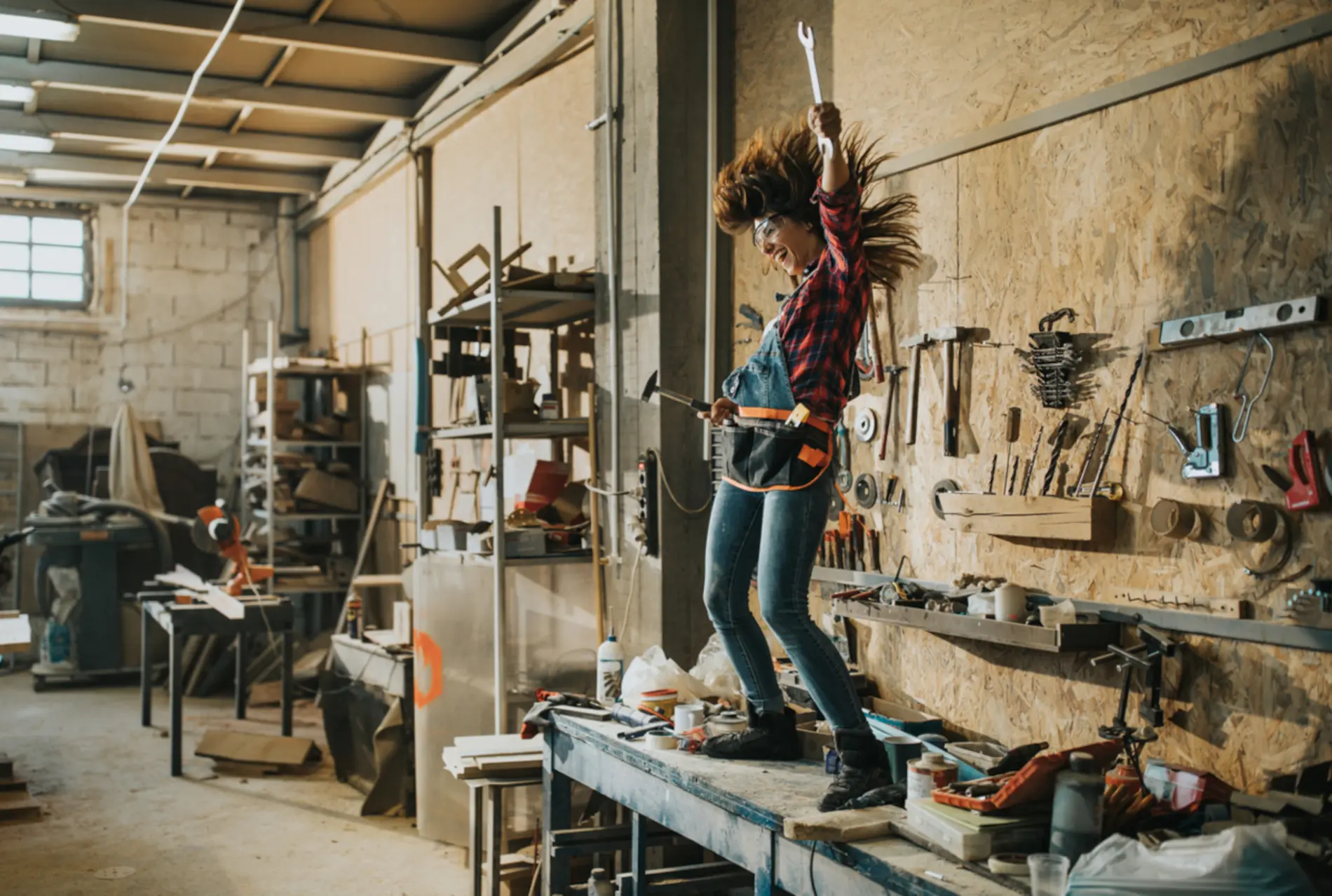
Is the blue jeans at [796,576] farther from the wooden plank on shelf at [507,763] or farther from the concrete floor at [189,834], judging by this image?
the concrete floor at [189,834]

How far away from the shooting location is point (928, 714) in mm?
3217

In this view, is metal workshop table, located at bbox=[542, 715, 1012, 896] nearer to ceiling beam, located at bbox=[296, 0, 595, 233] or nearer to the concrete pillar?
the concrete pillar

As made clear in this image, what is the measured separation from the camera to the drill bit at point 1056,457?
9.03 feet

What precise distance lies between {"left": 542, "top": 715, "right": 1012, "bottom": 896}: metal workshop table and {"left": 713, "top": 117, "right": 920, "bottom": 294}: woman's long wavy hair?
1201mm

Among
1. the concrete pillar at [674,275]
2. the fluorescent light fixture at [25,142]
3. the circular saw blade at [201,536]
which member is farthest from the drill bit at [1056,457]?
the fluorescent light fixture at [25,142]

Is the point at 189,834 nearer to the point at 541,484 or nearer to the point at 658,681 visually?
the point at 541,484

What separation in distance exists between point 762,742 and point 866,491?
82cm

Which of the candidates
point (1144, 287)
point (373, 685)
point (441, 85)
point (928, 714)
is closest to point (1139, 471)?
point (1144, 287)

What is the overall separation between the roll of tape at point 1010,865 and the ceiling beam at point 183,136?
6.92 meters

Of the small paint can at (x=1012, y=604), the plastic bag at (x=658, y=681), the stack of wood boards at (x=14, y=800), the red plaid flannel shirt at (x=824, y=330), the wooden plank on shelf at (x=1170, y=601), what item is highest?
the red plaid flannel shirt at (x=824, y=330)

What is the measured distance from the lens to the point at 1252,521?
2.34m

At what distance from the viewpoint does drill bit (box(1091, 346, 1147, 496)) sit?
261 cm

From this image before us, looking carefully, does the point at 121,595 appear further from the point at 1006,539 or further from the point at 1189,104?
the point at 1189,104

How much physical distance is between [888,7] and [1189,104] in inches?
43.2
